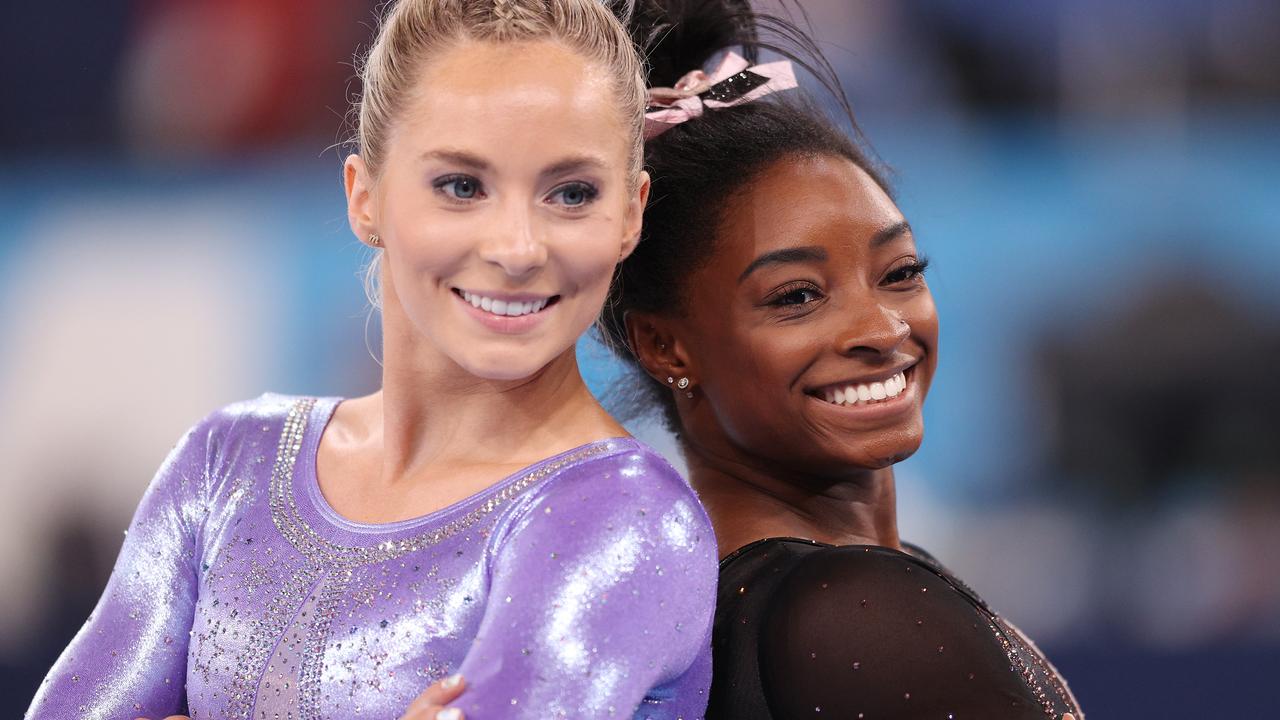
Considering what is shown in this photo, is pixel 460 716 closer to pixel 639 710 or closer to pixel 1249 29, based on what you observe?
pixel 639 710

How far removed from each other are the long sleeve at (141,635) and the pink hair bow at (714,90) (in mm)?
690

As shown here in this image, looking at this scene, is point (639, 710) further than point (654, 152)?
No

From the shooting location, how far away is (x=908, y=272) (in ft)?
5.81

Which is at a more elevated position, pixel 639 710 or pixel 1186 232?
pixel 639 710

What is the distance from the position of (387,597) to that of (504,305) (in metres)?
0.29

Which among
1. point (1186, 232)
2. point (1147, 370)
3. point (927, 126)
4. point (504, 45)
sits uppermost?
point (504, 45)

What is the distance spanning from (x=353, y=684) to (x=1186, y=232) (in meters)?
2.60

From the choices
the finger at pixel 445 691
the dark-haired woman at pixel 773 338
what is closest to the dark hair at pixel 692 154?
the dark-haired woman at pixel 773 338

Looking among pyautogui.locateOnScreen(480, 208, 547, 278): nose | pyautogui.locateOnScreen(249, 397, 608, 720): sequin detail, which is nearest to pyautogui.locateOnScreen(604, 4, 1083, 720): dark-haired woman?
pyautogui.locateOnScreen(249, 397, 608, 720): sequin detail

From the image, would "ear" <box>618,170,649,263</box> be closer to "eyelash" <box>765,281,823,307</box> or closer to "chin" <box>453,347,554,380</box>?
"chin" <box>453,347,554,380</box>

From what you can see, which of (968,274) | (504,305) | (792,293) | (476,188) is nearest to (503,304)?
(504,305)

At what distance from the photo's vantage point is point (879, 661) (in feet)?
4.61

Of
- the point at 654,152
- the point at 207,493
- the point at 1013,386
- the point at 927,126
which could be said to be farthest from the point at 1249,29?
the point at 207,493

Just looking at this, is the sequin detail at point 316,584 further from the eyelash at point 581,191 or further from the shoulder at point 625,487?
the eyelash at point 581,191
